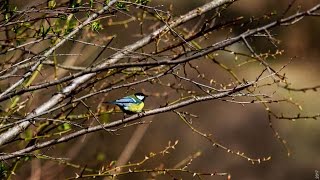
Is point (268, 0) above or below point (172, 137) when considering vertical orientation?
above

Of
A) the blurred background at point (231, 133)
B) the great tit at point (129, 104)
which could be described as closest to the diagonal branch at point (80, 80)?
the great tit at point (129, 104)

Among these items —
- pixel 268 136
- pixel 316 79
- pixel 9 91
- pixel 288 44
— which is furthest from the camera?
pixel 288 44

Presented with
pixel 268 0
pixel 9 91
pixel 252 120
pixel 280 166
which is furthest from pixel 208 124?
pixel 9 91

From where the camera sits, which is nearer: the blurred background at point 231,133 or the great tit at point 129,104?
the great tit at point 129,104

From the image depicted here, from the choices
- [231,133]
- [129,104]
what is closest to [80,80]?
[129,104]

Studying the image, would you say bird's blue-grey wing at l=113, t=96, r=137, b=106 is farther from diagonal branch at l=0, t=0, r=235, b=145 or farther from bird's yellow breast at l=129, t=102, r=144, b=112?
diagonal branch at l=0, t=0, r=235, b=145

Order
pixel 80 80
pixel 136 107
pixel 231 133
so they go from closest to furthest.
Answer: pixel 80 80, pixel 136 107, pixel 231 133

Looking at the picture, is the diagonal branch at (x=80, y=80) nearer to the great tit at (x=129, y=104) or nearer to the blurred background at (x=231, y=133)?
the great tit at (x=129, y=104)

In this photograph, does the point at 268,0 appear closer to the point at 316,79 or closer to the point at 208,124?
the point at 316,79

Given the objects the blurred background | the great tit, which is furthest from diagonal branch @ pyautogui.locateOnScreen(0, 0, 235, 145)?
the blurred background

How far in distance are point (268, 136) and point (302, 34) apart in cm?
575

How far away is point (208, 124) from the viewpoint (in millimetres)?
14547

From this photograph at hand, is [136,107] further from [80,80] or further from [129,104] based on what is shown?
[80,80]

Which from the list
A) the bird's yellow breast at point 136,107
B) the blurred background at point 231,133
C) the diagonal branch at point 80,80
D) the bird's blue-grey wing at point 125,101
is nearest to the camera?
the diagonal branch at point 80,80
